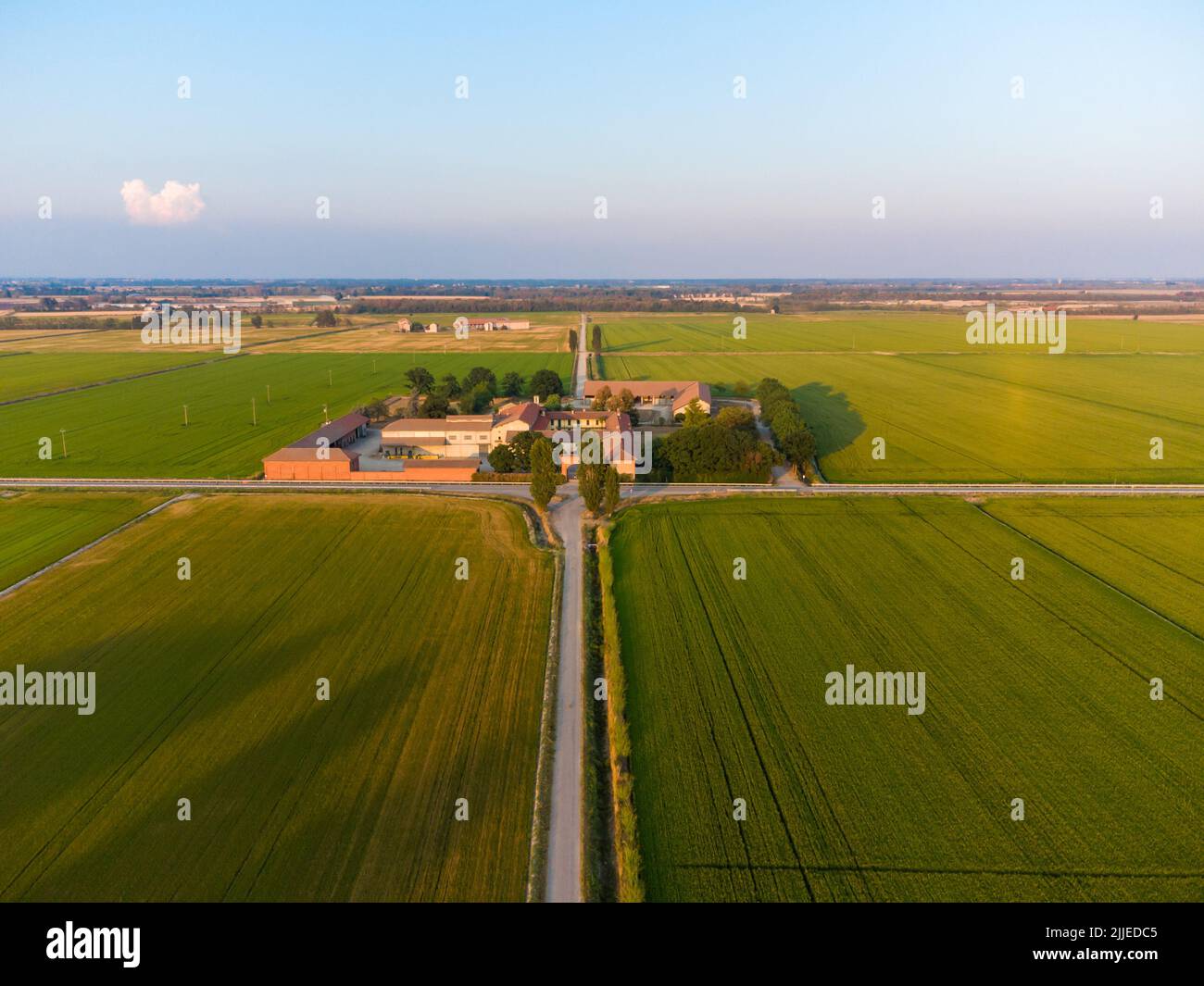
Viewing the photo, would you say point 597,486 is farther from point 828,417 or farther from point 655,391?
point 655,391

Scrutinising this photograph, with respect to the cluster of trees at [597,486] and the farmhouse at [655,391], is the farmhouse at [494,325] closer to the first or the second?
the farmhouse at [655,391]

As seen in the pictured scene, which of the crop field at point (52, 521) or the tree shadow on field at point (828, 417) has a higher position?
the tree shadow on field at point (828, 417)

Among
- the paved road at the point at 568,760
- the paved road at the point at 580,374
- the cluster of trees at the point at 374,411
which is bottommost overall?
the paved road at the point at 568,760

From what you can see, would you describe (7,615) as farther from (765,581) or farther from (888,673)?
(888,673)

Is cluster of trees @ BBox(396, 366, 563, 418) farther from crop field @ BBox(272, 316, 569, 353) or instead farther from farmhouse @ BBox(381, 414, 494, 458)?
crop field @ BBox(272, 316, 569, 353)

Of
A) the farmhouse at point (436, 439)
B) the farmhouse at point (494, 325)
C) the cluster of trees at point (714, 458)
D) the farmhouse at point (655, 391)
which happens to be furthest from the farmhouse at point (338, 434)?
the farmhouse at point (494, 325)

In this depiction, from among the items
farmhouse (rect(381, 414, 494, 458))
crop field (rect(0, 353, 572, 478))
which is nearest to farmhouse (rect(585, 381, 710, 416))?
crop field (rect(0, 353, 572, 478))
